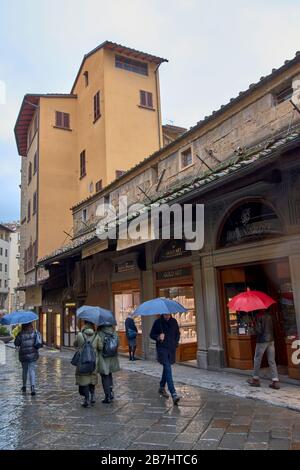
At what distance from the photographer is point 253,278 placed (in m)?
9.67

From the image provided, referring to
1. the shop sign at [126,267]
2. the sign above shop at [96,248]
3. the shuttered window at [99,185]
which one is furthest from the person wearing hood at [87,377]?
the shuttered window at [99,185]

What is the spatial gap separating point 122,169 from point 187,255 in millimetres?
10807

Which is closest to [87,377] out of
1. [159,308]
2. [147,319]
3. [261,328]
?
[159,308]

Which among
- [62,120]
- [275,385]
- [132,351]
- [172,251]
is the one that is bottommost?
[275,385]

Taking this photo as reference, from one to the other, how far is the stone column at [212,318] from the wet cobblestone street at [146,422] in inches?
62.9

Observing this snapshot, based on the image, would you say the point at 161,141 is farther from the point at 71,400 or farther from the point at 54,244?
the point at 71,400

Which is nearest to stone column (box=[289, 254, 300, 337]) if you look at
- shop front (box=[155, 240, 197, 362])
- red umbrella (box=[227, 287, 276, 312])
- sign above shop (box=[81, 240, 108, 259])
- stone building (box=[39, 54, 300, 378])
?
stone building (box=[39, 54, 300, 378])

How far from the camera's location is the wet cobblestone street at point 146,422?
4.86 m

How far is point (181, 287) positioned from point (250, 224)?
11.1ft

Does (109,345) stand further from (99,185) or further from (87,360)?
(99,185)

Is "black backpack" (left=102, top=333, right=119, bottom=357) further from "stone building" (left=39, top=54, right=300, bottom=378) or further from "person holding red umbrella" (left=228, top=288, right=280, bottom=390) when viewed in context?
"stone building" (left=39, top=54, right=300, bottom=378)

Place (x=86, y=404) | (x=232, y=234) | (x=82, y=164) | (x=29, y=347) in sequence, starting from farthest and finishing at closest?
(x=82, y=164) < (x=232, y=234) < (x=29, y=347) < (x=86, y=404)

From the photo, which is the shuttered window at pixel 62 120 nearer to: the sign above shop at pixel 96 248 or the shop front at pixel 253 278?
the sign above shop at pixel 96 248

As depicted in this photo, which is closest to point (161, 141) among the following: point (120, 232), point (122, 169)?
point (122, 169)
